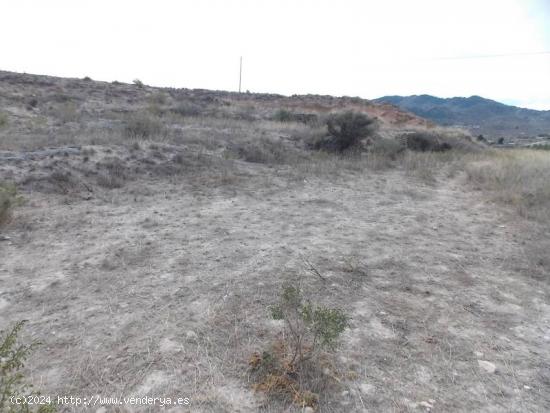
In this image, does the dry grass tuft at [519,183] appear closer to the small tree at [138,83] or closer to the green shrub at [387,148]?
the green shrub at [387,148]

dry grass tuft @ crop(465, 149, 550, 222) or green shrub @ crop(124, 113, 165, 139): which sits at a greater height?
green shrub @ crop(124, 113, 165, 139)

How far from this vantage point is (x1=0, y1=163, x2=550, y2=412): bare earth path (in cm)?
245

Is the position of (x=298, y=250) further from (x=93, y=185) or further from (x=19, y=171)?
(x=19, y=171)

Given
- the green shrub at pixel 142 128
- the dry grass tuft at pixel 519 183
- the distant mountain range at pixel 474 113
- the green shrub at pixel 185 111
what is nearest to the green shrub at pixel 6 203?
the green shrub at pixel 142 128

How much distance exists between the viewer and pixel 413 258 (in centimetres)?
448

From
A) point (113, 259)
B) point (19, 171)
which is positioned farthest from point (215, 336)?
point (19, 171)

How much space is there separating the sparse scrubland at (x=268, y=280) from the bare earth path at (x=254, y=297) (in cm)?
2

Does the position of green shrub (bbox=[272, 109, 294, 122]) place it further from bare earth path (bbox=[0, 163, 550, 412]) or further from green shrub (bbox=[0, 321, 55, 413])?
green shrub (bbox=[0, 321, 55, 413])

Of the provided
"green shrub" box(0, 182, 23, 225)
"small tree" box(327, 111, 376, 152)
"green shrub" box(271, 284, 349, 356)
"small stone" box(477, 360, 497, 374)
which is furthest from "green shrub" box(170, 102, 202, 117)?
"small stone" box(477, 360, 497, 374)

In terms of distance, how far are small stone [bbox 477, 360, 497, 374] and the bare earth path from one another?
0.5 inches

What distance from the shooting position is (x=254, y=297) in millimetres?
3461

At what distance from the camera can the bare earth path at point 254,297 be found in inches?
96.3

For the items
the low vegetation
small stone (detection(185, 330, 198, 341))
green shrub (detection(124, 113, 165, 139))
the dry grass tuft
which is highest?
green shrub (detection(124, 113, 165, 139))

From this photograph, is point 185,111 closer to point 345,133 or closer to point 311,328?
point 345,133
